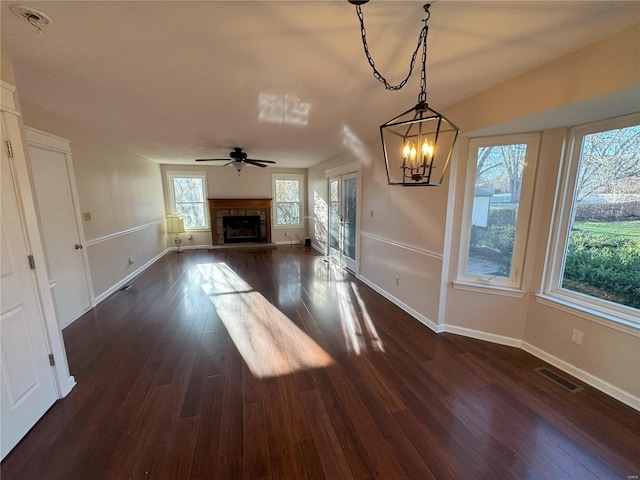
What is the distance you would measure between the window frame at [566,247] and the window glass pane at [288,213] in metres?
6.38

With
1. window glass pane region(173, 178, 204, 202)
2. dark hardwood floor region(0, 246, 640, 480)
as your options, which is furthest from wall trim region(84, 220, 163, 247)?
window glass pane region(173, 178, 204, 202)

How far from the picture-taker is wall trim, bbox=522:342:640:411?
1831mm

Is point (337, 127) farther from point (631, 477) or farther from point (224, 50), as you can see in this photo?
point (631, 477)

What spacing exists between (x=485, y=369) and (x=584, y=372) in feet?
2.41

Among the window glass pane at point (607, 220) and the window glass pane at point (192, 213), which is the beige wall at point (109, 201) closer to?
the window glass pane at point (192, 213)

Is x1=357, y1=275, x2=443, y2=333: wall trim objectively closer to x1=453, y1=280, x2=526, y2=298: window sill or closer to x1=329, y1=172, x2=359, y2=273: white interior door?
x1=453, y1=280, x2=526, y2=298: window sill

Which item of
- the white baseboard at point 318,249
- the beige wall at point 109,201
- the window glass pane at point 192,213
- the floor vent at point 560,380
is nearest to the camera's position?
the floor vent at point 560,380

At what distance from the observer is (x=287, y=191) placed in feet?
25.5

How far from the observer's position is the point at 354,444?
1.54m

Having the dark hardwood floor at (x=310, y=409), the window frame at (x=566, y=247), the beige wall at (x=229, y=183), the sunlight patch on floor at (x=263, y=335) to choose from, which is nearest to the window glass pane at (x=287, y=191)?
the beige wall at (x=229, y=183)

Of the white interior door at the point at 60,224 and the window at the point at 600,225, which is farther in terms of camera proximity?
the white interior door at the point at 60,224

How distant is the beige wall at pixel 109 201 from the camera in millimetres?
3258

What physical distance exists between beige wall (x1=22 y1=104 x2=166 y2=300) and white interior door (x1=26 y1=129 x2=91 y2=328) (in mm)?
180

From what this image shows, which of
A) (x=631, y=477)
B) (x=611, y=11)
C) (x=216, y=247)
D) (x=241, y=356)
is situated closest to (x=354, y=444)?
(x=241, y=356)
